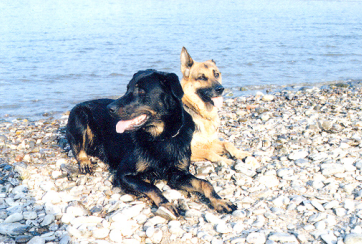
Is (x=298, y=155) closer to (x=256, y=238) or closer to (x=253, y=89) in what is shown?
(x=256, y=238)

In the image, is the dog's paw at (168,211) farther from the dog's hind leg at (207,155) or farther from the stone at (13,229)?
the dog's hind leg at (207,155)

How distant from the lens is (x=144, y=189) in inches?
139

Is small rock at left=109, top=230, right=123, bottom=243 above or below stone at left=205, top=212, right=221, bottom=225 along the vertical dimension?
below

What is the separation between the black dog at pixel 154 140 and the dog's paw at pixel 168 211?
1cm

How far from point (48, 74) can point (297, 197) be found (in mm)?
9535

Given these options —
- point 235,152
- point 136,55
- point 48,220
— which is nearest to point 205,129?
point 235,152

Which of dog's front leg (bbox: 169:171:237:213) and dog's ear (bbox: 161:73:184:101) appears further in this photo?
dog's ear (bbox: 161:73:184:101)

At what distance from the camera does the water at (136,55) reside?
9734mm

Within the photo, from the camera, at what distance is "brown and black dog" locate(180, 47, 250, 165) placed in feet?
15.7

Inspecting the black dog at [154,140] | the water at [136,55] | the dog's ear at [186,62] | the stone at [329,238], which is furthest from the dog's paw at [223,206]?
the water at [136,55]

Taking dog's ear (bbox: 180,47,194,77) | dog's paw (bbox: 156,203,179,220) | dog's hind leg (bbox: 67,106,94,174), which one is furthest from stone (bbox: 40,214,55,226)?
dog's ear (bbox: 180,47,194,77)

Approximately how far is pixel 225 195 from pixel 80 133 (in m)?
2.08

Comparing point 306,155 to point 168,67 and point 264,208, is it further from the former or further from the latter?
point 168,67

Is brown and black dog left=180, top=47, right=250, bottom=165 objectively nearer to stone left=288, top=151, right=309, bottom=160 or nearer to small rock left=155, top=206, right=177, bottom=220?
stone left=288, top=151, right=309, bottom=160
